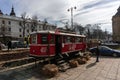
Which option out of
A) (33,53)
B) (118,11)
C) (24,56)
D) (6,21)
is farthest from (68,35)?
(118,11)

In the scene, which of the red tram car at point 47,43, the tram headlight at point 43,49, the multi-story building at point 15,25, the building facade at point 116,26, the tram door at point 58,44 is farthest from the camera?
the building facade at point 116,26

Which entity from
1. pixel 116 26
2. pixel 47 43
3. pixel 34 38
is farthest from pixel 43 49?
pixel 116 26

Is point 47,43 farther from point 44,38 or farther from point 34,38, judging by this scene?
point 34,38

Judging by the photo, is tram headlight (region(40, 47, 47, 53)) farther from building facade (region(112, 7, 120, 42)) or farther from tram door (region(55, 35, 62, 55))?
building facade (region(112, 7, 120, 42))

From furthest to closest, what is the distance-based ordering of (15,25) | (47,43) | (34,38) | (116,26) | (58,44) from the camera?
(116,26) → (15,25) → (58,44) → (34,38) → (47,43)

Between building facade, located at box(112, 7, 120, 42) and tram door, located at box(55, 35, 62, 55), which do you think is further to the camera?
building facade, located at box(112, 7, 120, 42)

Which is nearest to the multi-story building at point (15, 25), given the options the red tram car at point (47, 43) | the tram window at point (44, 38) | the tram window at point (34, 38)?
the red tram car at point (47, 43)

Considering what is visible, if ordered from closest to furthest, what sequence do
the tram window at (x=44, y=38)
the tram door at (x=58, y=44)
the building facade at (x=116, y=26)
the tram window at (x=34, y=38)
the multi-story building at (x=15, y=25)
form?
the tram window at (x=44, y=38)
the tram window at (x=34, y=38)
the tram door at (x=58, y=44)
the multi-story building at (x=15, y=25)
the building facade at (x=116, y=26)

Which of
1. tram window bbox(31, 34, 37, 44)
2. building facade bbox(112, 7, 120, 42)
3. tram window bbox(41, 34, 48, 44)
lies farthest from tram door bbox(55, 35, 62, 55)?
building facade bbox(112, 7, 120, 42)

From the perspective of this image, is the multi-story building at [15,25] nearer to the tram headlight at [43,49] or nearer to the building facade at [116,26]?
the building facade at [116,26]

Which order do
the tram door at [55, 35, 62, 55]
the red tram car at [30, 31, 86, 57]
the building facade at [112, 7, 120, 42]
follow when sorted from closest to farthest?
the red tram car at [30, 31, 86, 57] < the tram door at [55, 35, 62, 55] < the building facade at [112, 7, 120, 42]

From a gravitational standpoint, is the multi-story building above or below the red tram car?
above

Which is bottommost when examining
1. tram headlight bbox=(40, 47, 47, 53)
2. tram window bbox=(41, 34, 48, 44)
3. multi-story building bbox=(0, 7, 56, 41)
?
tram headlight bbox=(40, 47, 47, 53)

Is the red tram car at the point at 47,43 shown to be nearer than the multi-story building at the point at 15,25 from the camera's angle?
Yes
